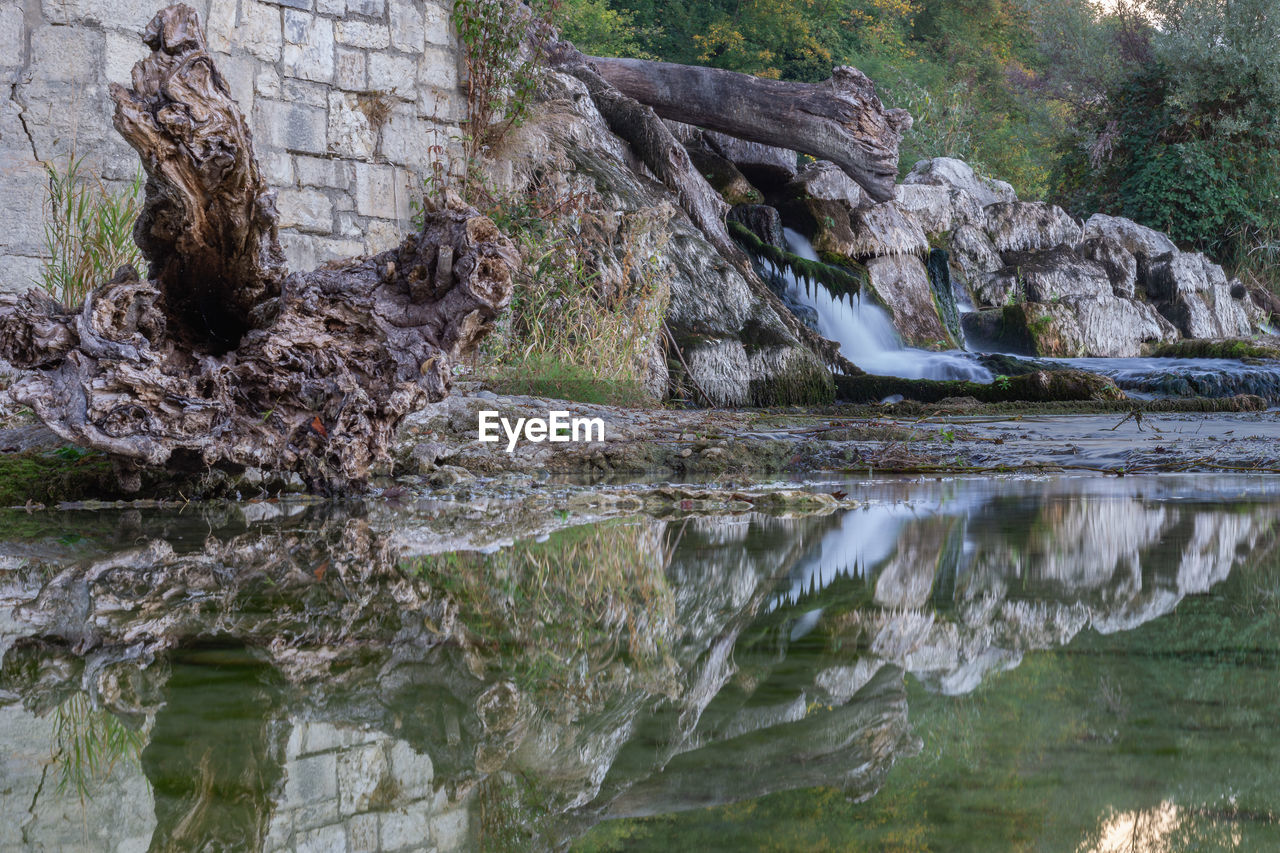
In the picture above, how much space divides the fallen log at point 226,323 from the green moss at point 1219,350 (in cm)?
929

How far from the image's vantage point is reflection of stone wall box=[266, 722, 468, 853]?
625mm

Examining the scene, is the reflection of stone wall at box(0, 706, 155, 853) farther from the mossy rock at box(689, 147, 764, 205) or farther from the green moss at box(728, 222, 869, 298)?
the mossy rock at box(689, 147, 764, 205)

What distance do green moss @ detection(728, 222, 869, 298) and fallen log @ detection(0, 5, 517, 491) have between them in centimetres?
675

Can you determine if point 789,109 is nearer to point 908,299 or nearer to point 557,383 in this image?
point 908,299

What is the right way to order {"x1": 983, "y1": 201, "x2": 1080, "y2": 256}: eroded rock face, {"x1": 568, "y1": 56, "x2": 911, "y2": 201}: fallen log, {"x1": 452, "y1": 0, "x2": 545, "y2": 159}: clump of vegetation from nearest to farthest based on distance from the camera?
{"x1": 452, "y1": 0, "x2": 545, "y2": 159}: clump of vegetation < {"x1": 568, "y1": 56, "x2": 911, "y2": 201}: fallen log < {"x1": 983, "y1": 201, "x2": 1080, "y2": 256}: eroded rock face

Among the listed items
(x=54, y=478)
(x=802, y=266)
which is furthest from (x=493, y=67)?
(x=54, y=478)

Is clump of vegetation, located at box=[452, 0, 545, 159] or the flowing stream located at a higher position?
clump of vegetation, located at box=[452, 0, 545, 159]

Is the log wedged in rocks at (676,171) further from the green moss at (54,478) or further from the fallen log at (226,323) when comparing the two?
the green moss at (54,478)

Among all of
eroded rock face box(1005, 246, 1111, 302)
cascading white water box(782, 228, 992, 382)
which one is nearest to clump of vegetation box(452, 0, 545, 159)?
cascading white water box(782, 228, 992, 382)

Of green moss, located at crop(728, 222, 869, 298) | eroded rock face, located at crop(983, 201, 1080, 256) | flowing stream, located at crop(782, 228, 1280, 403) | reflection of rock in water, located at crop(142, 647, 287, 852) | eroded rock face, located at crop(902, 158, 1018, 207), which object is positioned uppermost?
eroded rock face, located at crop(902, 158, 1018, 207)

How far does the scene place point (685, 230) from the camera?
752 centimetres

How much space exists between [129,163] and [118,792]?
4788mm

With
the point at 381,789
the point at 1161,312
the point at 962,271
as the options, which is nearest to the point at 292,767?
the point at 381,789

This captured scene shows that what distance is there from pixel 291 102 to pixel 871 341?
5.75m
